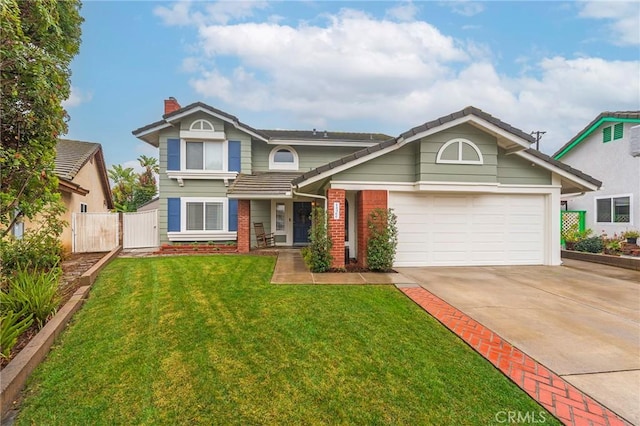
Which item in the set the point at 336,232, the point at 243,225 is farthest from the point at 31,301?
the point at 243,225

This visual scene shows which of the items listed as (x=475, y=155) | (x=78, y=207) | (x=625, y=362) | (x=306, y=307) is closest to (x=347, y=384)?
(x=306, y=307)

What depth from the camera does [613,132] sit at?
45.5 feet

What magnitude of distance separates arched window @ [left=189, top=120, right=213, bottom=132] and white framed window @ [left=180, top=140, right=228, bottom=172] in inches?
Answer: 23.5

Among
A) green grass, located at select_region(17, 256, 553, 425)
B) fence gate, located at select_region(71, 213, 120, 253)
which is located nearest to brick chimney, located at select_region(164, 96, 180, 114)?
fence gate, located at select_region(71, 213, 120, 253)

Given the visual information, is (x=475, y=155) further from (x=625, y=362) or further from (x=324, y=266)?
(x=625, y=362)

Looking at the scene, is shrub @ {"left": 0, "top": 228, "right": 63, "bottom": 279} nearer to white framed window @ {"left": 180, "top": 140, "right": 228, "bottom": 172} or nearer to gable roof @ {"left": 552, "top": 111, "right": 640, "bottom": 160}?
white framed window @ {"left": 180, "top": 140, "right": 228, "bottom": 172}

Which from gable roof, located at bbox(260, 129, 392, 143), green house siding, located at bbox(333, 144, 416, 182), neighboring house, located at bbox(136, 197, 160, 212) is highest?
gable roof, located at bbox(260, 129, 392, 143)

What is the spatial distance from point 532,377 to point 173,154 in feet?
47.0

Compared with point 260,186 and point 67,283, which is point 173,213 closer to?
point 260,186

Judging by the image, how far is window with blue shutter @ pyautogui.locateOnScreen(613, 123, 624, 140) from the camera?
44.3 ft

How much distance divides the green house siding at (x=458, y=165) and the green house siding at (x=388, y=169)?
30cm

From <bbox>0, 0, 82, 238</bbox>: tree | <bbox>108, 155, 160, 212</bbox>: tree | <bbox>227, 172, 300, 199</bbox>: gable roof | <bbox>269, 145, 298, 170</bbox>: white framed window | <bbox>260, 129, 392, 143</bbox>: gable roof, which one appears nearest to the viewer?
<bbox>0, 0, 82, 238</bbox>: tree

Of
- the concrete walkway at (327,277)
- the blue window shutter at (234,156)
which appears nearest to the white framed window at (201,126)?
the blue window shutter at (234,156)

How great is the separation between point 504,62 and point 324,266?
14.7 m
